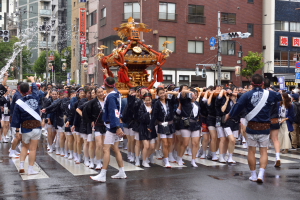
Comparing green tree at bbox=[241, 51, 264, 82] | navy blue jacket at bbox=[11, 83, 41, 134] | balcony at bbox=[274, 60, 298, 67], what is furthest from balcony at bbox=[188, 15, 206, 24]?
navy blue jacket at bbox=[11, 83, 41, 134]

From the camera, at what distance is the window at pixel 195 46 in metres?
40.8

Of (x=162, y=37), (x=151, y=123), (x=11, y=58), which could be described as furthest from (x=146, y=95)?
(x=11, y=58)

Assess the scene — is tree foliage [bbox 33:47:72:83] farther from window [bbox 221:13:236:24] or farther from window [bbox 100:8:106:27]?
window [bbox 221:13:236:24]

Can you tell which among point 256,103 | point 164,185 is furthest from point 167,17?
point 164,185

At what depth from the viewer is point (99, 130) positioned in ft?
31.9

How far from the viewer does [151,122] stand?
10594 mm

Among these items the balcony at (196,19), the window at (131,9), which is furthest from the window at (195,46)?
the window at (131,9)

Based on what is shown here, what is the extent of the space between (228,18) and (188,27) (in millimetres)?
4644

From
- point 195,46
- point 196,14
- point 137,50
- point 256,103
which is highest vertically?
point 196,14

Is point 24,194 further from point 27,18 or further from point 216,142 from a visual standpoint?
point 27,18

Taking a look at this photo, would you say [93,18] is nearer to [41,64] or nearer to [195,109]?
[41,64]

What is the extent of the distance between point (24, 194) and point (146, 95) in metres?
4.15

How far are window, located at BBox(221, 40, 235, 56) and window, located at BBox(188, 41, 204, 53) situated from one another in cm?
252

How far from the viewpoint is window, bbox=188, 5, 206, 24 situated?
40.8m
